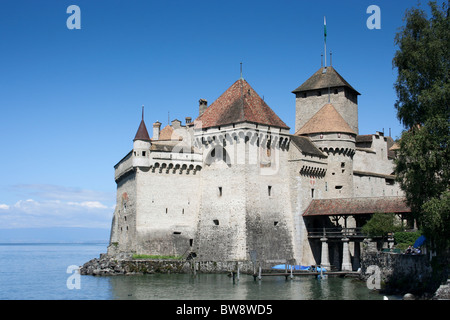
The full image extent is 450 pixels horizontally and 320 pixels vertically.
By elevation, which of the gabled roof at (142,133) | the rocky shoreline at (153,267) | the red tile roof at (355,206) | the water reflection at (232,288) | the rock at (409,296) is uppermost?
the gabled roof at (142,133)

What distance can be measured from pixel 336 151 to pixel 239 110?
943 centimetres

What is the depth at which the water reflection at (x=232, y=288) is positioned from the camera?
3042 centimetres

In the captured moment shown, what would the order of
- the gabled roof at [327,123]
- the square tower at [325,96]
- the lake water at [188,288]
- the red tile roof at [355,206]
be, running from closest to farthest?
1. the lake water at [188,288]
2. the red tile roof at [355,206]
3. the gabled roof at [327,123]
4. the square tower at [325,96]

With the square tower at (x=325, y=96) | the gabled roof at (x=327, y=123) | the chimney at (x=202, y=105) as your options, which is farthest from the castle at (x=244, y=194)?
the square tower at (x=325, y=96)

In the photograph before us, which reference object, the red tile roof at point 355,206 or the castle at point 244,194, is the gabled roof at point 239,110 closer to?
the castle at point 244,194

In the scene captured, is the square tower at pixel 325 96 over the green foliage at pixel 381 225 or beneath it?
over

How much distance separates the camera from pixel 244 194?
43.1 m

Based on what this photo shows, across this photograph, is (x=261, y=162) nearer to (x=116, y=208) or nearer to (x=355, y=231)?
(x=355, y=231)

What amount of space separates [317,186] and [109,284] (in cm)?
1862

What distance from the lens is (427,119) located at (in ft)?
84.5

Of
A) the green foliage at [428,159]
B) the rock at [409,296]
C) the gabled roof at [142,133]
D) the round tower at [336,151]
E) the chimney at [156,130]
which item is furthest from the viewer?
the chimney at [156,130]

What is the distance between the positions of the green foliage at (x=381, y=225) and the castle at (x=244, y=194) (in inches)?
61.0

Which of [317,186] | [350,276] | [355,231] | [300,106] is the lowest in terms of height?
[350,276]
